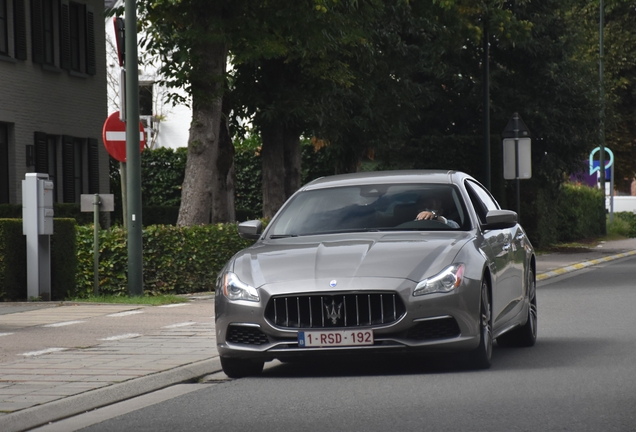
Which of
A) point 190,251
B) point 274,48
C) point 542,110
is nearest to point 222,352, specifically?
point 190,251

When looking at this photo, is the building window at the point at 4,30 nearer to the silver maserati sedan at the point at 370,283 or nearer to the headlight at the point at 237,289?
the silver maserati sedan at the point at 370,283

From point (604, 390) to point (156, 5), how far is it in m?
13.3

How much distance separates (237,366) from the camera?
986cm

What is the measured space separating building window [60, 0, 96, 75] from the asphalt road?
18756 mm

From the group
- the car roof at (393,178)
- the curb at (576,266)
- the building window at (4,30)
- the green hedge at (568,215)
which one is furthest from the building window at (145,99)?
the car roof at (393,178)

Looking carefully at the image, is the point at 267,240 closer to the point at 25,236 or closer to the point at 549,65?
the point at 25,236

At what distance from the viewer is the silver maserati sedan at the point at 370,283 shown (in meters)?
9.20

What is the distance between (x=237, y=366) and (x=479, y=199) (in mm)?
2730

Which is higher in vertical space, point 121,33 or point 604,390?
point 121,33

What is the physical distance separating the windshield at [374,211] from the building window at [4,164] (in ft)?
53.9

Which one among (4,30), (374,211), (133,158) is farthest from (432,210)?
(4,30)

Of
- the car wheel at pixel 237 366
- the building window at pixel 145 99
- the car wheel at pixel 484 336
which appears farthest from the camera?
the building window at pixel 145 99

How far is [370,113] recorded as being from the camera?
28266mm

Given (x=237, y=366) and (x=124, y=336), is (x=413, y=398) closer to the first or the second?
(x=237, y=366)
